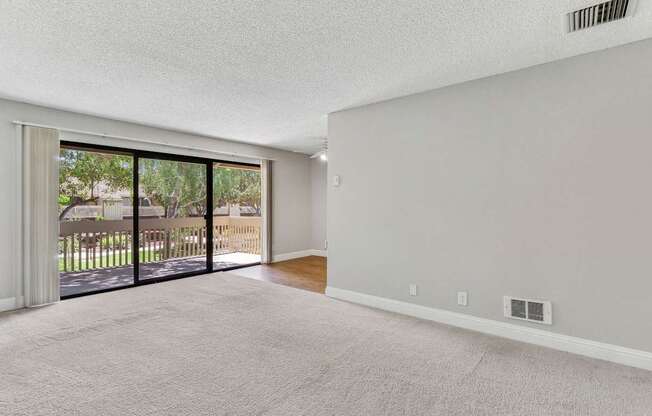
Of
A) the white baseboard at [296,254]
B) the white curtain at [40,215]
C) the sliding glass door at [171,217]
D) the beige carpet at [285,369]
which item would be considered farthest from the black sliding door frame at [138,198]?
the beige carpet at [285,369]

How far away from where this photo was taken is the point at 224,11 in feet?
6.43

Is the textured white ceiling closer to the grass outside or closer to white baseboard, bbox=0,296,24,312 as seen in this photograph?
white baseboard, bbox=0,296,24,312

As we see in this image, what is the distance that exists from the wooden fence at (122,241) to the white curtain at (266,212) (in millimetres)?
1158

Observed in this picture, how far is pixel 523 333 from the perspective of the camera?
276 centimetres

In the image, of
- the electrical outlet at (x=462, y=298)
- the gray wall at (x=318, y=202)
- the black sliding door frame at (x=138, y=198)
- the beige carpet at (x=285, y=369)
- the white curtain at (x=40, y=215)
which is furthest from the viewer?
the gray wall at (x=318, y=202)

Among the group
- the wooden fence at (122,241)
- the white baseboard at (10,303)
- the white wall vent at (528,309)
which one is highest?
the wooden fence at (122,241)

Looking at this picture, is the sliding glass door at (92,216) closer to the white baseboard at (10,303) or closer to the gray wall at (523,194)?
the white baseboard at (10,303)

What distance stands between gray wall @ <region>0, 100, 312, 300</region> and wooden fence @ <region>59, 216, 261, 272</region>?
918 millimetres

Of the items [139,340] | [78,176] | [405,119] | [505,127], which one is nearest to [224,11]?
[405,119]

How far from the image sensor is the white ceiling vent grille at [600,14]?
193cm

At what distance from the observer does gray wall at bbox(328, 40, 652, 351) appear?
236cm

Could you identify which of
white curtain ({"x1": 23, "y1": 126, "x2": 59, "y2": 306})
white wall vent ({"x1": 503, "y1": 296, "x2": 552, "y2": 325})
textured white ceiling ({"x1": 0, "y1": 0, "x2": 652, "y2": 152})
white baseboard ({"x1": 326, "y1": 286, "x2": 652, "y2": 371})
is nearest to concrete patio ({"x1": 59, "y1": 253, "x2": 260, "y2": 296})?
white curtain ({"x1": 23, "y1": 126, "x2": 59, "y2": 306})

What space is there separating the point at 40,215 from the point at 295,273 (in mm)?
3544

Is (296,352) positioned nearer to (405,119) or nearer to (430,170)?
(430,170)
